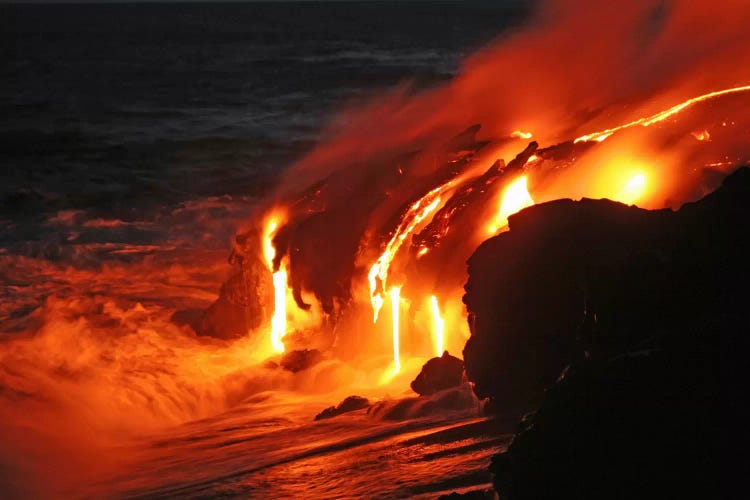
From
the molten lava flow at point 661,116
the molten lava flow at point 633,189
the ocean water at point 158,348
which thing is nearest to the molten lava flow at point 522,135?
the molten lava flow at point 661,116

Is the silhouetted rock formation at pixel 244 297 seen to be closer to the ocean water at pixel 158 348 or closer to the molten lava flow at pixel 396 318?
the ocean water at pixel 158 348

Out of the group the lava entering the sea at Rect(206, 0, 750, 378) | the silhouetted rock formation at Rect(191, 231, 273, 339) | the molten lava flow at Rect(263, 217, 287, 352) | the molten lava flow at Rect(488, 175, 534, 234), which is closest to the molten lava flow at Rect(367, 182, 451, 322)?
the lava entering the sea at Rect(206, 0, 750, 378)

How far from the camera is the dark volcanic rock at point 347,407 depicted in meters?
6.38

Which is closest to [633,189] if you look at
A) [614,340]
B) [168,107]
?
[614,340]

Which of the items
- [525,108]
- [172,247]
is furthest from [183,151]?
[525,108]

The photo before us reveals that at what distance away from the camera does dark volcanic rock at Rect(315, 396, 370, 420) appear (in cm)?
638

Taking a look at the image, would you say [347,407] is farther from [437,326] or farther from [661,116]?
[661,116]

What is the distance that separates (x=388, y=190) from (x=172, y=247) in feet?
22.2

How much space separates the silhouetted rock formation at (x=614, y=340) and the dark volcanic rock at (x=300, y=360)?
2626 millimetres

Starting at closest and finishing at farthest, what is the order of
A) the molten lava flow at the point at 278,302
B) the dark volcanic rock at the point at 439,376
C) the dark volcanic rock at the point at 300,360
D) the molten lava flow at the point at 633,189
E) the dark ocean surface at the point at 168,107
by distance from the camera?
the dark volcanic rock at the point at 439,376 < the molten lava flow at the point at 633,189 < the dark volcanic rock at the point at 300,360 < the molten lava flow at the point at 278,302 < the dark ocean surface at the point at 168,107

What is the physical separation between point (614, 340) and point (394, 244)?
3653 millimetres

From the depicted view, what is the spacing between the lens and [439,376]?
6.26 metres

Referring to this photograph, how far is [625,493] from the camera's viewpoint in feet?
10.5

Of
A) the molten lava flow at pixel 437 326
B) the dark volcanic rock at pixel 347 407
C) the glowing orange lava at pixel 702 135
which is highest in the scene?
the glowing orange lava at pixel 702 135
